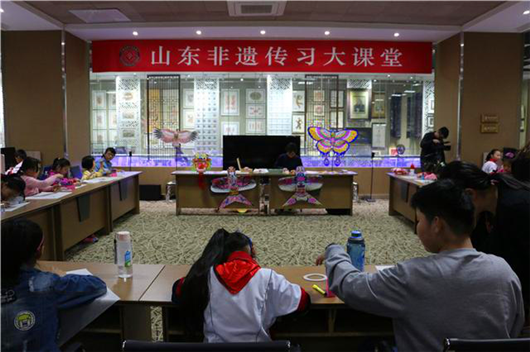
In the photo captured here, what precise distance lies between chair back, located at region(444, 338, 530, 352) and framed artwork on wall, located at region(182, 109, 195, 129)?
8.05 m

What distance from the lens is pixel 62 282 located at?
1660mm

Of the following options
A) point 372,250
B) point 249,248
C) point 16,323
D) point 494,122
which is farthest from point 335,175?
point 16,323

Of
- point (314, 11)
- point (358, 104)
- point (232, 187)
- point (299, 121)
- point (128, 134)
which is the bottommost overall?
point (232, 187)

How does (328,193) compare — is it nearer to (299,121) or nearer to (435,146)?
(435,146)

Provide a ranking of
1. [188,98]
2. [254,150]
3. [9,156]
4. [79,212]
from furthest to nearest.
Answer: [188,98] → [254,150] → [9,156] → [79,212]

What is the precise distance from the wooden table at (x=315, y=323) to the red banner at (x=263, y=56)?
6057mm

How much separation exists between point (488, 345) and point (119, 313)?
160 cm

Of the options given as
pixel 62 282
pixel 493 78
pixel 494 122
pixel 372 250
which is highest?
pixel 493 78

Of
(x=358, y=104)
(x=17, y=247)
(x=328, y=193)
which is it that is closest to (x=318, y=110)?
(x=358, y=104)

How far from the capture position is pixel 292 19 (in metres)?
7.04

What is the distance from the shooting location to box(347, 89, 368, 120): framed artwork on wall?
29.2 ft

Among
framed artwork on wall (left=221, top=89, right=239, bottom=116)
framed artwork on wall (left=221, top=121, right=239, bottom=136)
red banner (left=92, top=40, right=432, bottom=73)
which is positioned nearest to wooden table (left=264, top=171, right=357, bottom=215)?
red banner (left=92, top=40, right=432, bottom=73)

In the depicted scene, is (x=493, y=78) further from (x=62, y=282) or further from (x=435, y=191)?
(x=62, y=282)

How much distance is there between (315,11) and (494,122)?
3945 mm
